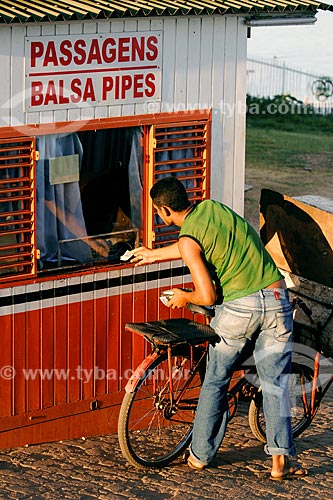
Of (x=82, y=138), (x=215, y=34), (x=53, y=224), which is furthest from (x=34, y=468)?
(x=215, y=34)

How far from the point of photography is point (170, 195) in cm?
627

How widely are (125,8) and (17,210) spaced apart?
1398 mm

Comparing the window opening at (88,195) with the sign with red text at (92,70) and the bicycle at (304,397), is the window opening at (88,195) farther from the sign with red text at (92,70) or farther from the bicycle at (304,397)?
the bicycle at (304,397)

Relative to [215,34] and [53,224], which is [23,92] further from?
[215,34]

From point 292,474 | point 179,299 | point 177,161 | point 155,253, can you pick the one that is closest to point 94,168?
point 177,161

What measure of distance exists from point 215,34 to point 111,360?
2.27 meters

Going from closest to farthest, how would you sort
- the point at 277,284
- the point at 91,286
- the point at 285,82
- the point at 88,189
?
the point at 277,284
the point at 91,286
the point at 88,189
the point at 285,82

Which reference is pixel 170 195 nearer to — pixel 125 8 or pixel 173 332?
pixel 173 332

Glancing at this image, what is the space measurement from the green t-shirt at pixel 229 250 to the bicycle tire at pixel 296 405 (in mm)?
916


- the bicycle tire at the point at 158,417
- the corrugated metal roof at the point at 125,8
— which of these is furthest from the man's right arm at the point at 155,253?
the corrugated metal roof at the point at 125,8

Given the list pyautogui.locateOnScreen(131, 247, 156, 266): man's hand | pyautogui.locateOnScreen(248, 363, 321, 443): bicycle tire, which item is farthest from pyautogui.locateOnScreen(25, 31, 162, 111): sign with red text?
pyautogui.locateOnScreen(248, 363, 321, 443): bicycle tire

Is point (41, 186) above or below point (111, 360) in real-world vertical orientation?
above

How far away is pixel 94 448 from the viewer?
6.99 meters

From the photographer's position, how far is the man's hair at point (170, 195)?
6266mm
